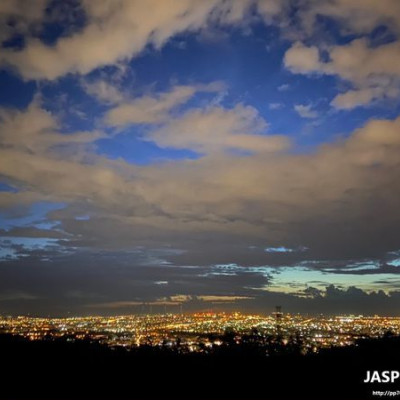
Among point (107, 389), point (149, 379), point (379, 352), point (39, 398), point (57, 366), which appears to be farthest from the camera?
point (379, 352)

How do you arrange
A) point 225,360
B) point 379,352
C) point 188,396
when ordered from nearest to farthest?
point 188,396 < point 225,360 < point 379,352

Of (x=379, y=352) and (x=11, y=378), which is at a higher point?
→ (x=11, y=378)

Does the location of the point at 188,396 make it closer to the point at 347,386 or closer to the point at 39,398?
the point at 39,398

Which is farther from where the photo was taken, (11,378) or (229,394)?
(11,378)

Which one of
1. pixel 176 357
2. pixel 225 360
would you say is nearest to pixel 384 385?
pixel 225 360

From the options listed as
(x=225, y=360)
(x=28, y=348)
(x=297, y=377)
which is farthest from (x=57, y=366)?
(x=297, y=377)

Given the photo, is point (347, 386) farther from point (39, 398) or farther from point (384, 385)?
point (39, 398)
